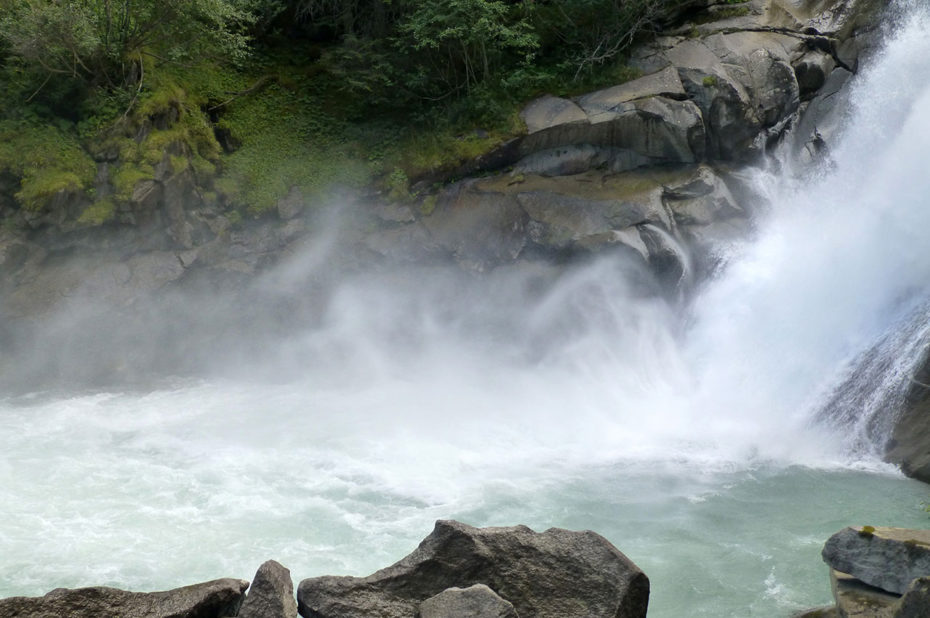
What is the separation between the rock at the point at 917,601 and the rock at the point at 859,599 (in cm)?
36

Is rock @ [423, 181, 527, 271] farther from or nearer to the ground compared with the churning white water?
farther from the ground

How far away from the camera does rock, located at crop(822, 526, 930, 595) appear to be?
586 cm

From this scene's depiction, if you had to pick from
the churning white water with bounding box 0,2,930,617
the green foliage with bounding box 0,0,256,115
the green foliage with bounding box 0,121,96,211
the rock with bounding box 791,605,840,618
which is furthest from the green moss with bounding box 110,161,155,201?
the rock with bounding box 791,605,840,618

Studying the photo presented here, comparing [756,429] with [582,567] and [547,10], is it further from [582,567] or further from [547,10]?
[547,10]

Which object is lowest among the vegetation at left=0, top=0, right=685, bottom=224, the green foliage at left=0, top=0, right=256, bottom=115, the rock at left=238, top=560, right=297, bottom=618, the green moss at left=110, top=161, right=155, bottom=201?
the rock at left=238, top=560, right=297, bottom=618

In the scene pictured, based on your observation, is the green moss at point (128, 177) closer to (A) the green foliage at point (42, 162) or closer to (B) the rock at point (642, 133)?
(A) the green foliage at point (42, 162)

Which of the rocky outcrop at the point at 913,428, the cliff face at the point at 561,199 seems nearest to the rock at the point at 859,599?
the rocky outcrop at the point at 913,428

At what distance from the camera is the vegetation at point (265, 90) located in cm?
1498

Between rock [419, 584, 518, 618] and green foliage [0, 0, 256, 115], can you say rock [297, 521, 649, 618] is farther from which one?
green foliage [0, 0, 256, 115]

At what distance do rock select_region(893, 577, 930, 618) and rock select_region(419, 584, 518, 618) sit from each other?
232cm

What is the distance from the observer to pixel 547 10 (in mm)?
16266

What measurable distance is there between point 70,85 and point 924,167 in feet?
47.1

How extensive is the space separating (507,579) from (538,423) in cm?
593

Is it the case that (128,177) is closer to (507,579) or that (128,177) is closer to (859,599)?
(507,579)
